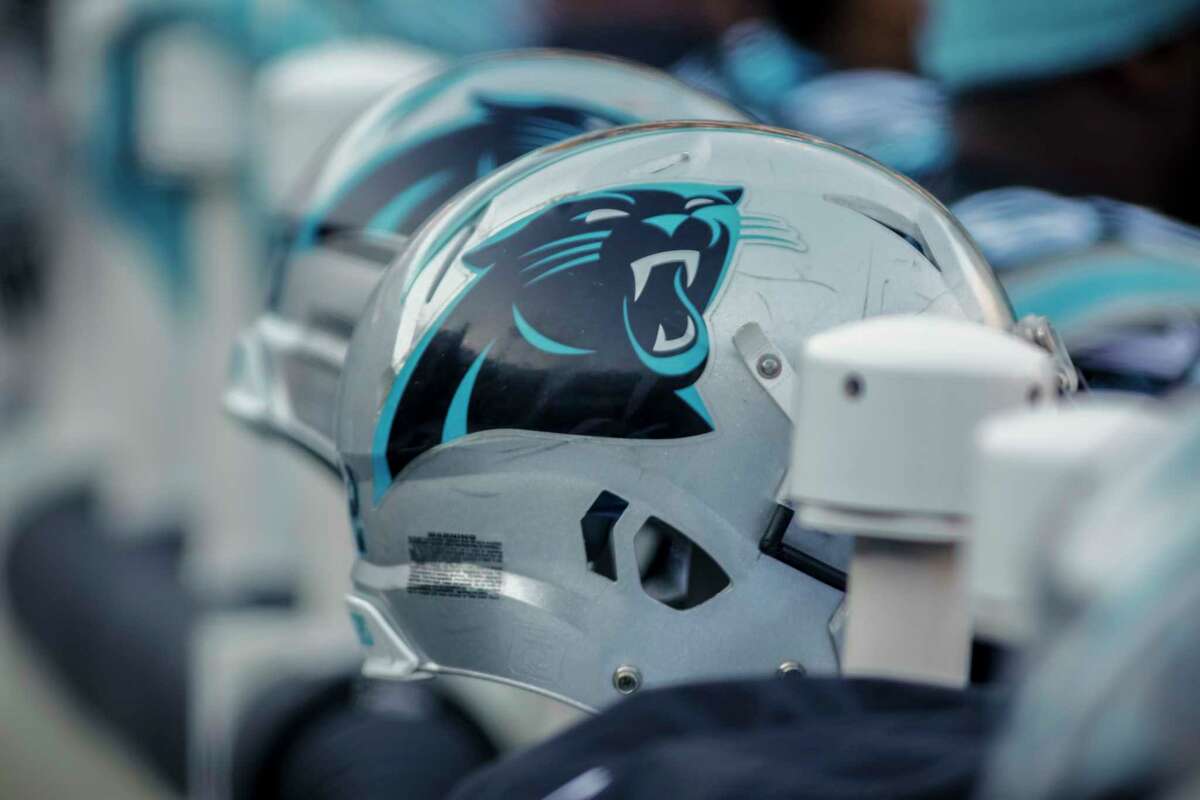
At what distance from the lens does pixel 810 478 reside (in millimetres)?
821

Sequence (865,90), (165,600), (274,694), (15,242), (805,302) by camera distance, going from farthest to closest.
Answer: (15,242) → (165,600) → (865,90) → (274,694) → (805,302)

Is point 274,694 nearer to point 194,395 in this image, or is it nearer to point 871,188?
point 871,188

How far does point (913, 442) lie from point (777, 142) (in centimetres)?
36

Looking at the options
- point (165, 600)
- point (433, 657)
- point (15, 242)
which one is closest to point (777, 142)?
point (433, 657)

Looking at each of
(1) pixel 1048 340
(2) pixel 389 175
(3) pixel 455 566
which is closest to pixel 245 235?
(2) pixel 389 175


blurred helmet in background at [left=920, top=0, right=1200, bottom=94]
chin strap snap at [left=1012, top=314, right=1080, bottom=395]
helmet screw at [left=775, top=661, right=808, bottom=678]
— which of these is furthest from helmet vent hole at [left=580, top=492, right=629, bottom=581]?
blurred helmet in background at [left=920, top=0, right=1200, bottom=94]

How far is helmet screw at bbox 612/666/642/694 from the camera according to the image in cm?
106

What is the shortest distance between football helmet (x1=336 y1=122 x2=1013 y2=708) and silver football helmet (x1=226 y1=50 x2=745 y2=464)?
247mm

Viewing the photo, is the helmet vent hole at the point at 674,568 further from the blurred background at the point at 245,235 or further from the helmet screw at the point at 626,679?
the blurred background at the point at 245,235

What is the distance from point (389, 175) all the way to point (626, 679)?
59 cm

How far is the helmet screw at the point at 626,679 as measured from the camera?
1.06m

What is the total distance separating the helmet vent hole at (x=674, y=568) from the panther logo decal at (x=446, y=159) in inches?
14.1

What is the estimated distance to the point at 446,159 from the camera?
4.83 feet

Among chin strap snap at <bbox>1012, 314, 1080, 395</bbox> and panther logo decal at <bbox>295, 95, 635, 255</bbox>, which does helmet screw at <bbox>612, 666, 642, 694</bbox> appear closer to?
chin strap snap at <bbox>1012, 314, 1080, 395</bbox>
